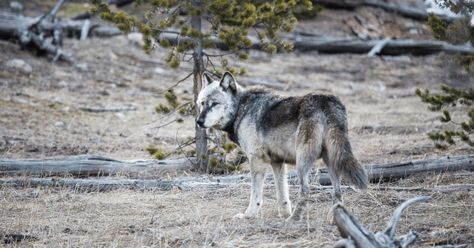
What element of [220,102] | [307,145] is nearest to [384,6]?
[220,102]

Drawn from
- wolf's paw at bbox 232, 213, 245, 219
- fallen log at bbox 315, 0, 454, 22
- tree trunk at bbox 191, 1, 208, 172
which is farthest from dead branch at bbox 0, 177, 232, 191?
fallen log at bbox 315, 0, 454, 22

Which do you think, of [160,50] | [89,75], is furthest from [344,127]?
[160,50]

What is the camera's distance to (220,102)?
855 cm

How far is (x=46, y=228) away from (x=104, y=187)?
231 cm

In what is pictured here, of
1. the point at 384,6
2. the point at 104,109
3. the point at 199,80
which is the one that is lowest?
the point at 104,109

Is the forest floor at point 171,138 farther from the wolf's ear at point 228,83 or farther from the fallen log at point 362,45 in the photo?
the wolf's ear at point 228,83

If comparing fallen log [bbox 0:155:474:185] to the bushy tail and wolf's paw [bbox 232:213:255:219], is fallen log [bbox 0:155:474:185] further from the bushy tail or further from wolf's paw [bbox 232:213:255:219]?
the bushy tail

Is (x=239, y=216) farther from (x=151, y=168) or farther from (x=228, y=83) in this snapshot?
(x=151, y=168)

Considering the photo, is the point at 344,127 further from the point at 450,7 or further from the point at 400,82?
the point at 400,82

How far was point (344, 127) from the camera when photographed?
7.24m

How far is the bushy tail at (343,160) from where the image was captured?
6703mm

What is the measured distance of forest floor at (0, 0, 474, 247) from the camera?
7.07 m

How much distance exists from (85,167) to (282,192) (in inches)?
163

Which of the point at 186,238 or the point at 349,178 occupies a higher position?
the point at 349,178
